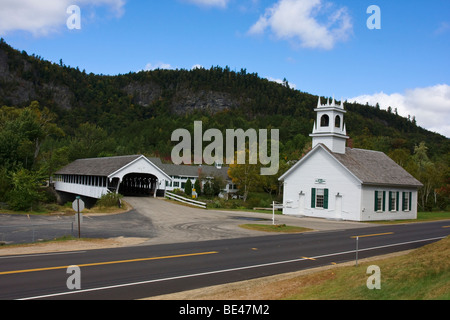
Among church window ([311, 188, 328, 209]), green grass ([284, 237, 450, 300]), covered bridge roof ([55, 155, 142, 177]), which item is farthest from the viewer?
covered bridge roof ([55, 155, 142, 177])

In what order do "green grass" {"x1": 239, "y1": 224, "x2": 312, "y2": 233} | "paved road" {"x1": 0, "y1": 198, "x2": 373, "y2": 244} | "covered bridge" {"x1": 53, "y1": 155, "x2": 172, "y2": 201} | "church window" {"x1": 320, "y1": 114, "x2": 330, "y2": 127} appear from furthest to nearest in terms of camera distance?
"covered bridge" {"x1": 53, "y1": 155, "x2": 172, "y2": 201}, "church window" {"x1": 320, "y1": 114, "x2": 330, "y2": 127}, "green grass" {"x1": 239, "y1": 224, "x2": 312, "y2": 233}, "paved road" {"x1": 0, "y1": 198, "x2": 373, "y2": 244}

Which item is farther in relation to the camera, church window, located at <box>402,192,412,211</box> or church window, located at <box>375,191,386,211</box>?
church window, located at <box>402,192,412,211</box>

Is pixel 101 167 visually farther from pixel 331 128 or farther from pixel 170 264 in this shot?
pixel 170 264

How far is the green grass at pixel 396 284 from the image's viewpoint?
8.24 meters

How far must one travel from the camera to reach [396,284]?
9047 millimetres

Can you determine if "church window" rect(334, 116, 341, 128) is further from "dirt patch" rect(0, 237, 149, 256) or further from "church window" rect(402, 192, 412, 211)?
"dirt patch" rect(0, 237, 149, 256)

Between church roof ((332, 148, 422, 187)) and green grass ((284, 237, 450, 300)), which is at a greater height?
church roof ((332, 148, 422, 187))

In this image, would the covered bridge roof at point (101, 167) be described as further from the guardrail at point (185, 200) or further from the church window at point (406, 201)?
the church window at point (406, 201)

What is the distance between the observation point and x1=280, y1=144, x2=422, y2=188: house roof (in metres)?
34.2

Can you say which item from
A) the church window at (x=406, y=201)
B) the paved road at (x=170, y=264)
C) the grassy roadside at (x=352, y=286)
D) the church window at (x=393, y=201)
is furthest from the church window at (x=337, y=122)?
the grassy roadside at (x=352, y=286)

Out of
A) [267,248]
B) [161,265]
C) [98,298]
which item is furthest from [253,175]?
[98,298]

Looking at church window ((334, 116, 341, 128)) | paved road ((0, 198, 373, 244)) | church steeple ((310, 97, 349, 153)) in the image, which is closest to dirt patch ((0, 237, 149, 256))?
paved road ((0, 198, 373, 244))

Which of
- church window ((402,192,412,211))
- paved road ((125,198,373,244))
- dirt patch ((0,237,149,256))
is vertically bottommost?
paved road ((125,198,373,244))

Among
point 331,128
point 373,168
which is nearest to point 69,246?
point 331,128
